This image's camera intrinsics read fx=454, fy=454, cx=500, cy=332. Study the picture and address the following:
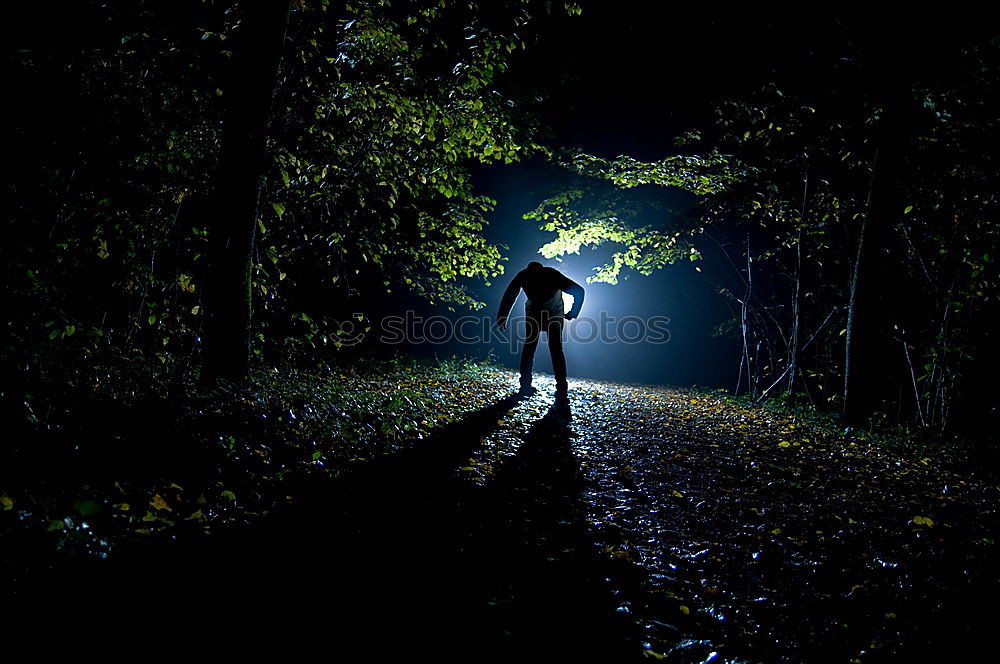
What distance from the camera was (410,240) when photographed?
7766 mm

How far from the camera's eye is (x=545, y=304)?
841 cm

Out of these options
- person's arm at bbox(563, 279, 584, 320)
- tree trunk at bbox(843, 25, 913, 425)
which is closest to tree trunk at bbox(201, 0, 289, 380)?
person's arm at bbox(563, 279, 584, 320)

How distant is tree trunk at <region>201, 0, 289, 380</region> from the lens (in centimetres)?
465

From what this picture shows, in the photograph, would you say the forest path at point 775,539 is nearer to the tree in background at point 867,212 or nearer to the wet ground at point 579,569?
the wet ground at point 579,569

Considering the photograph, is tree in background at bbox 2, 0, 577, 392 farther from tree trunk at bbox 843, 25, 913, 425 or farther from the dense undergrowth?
tree trunk at bbox 843, 25, 913, 425

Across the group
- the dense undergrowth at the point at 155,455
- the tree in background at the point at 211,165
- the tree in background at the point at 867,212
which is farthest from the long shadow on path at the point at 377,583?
the tree in background at the point at 867,212

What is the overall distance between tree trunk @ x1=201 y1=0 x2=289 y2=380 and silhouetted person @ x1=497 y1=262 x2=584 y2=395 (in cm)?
453

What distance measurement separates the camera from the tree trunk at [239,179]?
465cm

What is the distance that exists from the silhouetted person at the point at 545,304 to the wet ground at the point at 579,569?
13.0ft

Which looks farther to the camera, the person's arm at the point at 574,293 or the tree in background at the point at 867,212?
the person's arm at the point at 574,293

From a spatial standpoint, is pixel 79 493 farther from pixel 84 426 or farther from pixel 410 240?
pixel 410 240

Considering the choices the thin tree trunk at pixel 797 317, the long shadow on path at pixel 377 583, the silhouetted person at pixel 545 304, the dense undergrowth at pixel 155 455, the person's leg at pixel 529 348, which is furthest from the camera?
the thin tree trunk at pixel 797 317

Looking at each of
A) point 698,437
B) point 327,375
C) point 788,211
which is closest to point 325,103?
point 327,375

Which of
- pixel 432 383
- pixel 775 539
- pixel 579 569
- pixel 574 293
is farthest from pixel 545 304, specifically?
pixel 579 569
